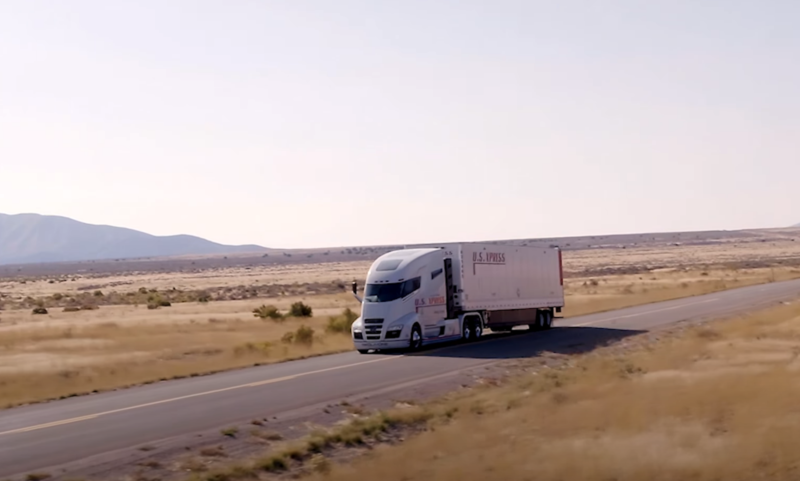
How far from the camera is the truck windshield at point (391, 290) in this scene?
104ft

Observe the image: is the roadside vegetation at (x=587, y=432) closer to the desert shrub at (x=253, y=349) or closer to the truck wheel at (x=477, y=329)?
the desert shrub at (x=253, y=349)

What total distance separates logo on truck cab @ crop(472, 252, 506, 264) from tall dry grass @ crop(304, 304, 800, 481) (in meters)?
13.6

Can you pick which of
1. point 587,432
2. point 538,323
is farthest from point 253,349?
point 587,432

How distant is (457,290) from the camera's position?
34094mm

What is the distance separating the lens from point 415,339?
105 feet

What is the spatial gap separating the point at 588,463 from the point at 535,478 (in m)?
0.79

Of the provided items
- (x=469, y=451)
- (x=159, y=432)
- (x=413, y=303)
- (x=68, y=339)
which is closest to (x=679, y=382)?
(x=469, y=451)

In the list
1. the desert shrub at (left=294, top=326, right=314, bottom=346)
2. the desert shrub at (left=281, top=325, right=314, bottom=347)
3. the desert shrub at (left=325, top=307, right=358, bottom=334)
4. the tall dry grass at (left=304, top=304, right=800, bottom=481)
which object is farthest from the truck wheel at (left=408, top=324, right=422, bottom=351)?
the tall dry grass at (left=304, top=304, right=800, bottom=481)

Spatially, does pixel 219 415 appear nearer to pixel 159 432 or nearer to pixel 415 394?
pixel 159 432

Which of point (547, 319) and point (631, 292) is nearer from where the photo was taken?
point (547, 319)

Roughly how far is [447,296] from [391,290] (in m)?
2.94

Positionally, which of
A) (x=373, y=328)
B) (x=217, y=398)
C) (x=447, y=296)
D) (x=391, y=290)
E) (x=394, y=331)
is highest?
(x=391, y=290)

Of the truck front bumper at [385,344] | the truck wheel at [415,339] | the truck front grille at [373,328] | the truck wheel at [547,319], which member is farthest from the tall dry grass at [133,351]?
the truck wheel at [547,319]

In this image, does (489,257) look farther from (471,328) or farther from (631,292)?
(631,292)
